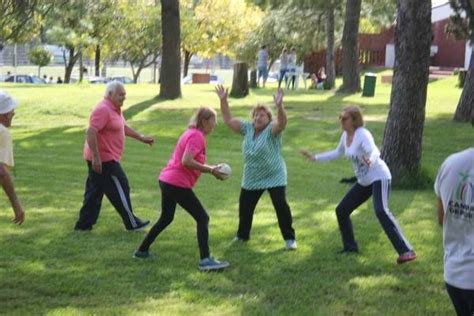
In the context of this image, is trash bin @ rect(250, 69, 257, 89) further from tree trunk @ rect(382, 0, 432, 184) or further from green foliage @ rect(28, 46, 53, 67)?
green foliage @ rect(28, 46, 53, 67)

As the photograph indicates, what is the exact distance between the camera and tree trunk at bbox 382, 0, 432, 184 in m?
11.3

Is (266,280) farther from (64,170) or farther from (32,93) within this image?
(32,93)

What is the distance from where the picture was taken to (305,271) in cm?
695

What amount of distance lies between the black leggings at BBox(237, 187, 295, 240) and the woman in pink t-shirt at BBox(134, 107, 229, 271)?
3.18ft

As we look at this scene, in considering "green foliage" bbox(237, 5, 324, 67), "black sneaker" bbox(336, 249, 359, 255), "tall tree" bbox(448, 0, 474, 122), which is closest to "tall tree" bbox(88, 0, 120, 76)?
"green foliage" bbox(237, 5, 324, 67)

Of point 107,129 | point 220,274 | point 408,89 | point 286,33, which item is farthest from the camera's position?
point 286,33

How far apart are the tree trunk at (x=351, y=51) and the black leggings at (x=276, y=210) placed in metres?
20.2

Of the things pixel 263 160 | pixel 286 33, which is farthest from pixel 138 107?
pixel 286 33

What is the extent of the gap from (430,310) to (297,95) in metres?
22.5

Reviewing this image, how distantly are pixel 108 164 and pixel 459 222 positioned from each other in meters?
5.12

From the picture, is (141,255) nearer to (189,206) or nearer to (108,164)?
(189,206)

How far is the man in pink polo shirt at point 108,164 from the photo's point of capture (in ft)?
27.2

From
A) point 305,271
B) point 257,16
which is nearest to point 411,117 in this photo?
point 305,271

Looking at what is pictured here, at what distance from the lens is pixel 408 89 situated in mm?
11438
